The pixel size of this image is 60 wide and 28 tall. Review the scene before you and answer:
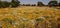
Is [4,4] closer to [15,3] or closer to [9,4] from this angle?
[9,4]

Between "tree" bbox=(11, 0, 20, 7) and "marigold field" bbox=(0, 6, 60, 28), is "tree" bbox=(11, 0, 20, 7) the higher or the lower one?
the higher one

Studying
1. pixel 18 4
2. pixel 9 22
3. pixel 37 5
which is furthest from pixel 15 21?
pixel 37 5

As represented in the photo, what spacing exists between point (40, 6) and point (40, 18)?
0.23 m

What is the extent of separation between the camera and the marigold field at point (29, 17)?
2764 millimetres

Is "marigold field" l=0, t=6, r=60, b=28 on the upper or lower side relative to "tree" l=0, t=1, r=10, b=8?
lower

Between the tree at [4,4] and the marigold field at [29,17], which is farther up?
the tree at [4,4]

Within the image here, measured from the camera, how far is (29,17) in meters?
2.80

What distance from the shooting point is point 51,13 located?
2.86 metres

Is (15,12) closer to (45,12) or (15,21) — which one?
(15,21)

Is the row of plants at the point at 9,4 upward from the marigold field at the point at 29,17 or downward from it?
upward

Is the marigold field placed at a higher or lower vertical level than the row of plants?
lower

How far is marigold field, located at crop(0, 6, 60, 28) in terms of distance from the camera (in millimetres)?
2764

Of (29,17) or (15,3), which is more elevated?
(15,3)

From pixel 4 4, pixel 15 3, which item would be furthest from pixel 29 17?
pixel 4 4
